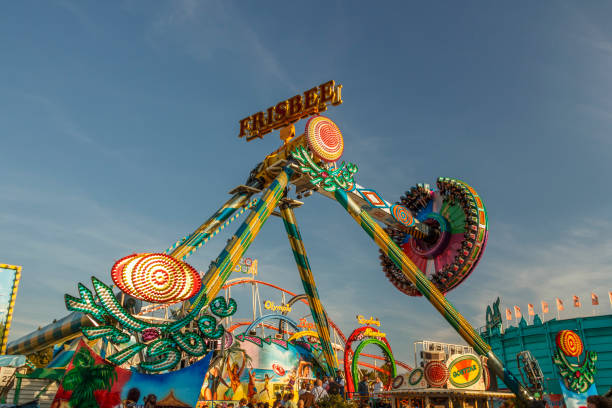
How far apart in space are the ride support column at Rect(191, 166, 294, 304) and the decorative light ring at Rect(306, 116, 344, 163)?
1626 mm

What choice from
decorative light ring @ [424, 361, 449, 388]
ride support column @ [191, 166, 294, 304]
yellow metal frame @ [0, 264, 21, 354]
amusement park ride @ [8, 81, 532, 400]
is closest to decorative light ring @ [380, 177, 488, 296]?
amusement park ride @ [8, 81, 532, 400]

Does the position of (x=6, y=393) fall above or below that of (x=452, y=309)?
below

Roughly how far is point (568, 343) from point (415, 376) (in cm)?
636

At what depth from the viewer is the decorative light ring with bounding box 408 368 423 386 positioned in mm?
15055

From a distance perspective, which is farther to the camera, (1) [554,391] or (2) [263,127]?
(2) [263,127]

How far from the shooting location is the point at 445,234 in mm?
25922

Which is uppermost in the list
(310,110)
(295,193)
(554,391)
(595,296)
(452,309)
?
(310,110)

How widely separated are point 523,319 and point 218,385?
2361 cm

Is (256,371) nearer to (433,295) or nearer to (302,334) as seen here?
(302,334)

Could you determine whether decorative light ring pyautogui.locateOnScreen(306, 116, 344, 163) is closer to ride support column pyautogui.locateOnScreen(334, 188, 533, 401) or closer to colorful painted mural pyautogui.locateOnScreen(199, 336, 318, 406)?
ride support column pyautogui.locateOnScreen(334, 188, 533, 401)

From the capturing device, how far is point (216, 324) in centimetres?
1476

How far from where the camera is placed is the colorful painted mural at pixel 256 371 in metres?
16.9

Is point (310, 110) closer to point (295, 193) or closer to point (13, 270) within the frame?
point (295, 193)

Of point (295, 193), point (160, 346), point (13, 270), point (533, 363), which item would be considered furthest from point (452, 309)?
point (13, 270)
